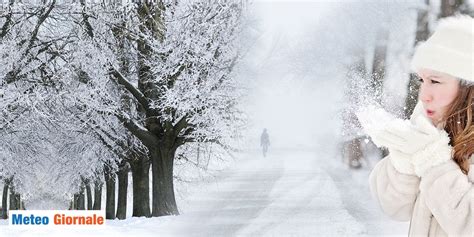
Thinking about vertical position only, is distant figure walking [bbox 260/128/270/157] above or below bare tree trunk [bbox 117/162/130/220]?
above

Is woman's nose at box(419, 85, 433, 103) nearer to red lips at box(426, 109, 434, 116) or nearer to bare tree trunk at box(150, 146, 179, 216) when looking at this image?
red lips at box(426, 109, 434, 116)

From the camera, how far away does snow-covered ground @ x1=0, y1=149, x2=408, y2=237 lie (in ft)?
31.6

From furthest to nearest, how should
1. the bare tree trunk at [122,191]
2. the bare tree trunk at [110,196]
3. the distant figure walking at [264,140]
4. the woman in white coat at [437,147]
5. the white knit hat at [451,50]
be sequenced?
1. the distant figure walking at [264,140]
2. the bare tree trunk at [110,196]
3. the bare tree trunk at [122,191]
4. the white knit hat at [451,50]
5. the woman in white coat at [437,147]

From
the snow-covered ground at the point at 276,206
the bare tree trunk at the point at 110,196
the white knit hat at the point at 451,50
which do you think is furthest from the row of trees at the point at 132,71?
the white knit hat at the point at 451,50

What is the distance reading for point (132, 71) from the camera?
13.7 m

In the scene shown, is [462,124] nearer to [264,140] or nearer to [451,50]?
[451,50]

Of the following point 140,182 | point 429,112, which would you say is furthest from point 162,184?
point 429,112

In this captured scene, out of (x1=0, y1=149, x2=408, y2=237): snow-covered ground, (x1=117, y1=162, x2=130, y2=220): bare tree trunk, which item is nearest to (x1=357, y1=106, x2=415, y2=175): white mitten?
(x1=0, y1=149, x2=408, y2=237): snow-covered ground

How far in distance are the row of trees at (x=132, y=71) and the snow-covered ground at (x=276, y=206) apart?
5.11 ft

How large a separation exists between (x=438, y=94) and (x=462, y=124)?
6.4 inches

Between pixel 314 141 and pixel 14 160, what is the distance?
8464 millimetres

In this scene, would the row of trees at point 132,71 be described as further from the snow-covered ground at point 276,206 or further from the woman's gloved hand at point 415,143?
the woman's gloved hand at point 415,143

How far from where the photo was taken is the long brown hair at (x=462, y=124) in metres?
2.53

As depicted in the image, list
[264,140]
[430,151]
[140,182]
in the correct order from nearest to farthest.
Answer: [430,151] → [140,182] → [264,140]
